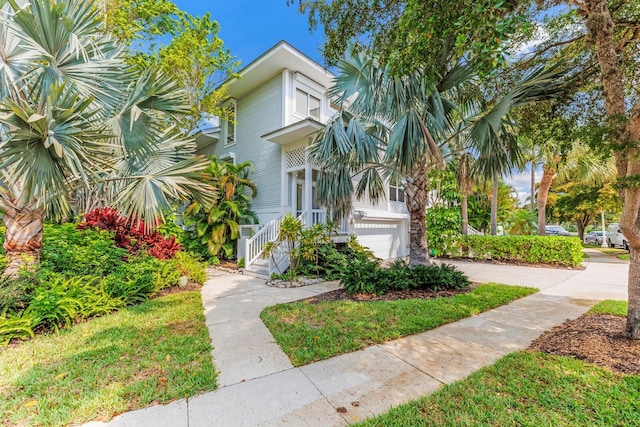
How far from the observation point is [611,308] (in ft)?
15.9

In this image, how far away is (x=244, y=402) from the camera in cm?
249

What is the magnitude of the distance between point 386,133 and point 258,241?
5.38 metres

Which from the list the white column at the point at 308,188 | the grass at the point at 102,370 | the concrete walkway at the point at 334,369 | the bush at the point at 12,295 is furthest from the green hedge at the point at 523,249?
the bush at the point at 12,295

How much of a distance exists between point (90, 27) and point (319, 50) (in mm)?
4182

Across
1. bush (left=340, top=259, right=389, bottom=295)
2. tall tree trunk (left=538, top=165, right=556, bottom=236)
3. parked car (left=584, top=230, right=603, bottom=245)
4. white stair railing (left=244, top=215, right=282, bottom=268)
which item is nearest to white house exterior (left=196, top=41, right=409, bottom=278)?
white stair railing (left=244, top=215, right=282, bottom=268)

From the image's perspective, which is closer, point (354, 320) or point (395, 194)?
point (354, 320)

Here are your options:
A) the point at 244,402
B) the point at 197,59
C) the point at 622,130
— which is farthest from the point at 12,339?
the point at 197,59

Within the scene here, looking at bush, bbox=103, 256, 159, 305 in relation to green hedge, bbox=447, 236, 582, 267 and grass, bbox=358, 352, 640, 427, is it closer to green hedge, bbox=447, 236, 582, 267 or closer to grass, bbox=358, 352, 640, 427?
grass, bbox=358, 352, 640, 427

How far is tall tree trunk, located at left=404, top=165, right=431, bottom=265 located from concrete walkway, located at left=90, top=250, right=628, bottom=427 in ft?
6.83

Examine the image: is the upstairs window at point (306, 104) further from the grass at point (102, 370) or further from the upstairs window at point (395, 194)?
the grass at point (102, 370)

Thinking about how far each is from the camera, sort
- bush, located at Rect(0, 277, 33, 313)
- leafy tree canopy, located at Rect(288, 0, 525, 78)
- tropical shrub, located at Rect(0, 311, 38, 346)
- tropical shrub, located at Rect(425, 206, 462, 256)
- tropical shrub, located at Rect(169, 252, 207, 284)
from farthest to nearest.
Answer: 1. tropical shrub, located at Rect(425, 206, 462, 256)
2. tropical shrub, located at Rect(169, 252, 207, 284)
3. bush, located at Rect(0, 277, 33, 313)
4. tropical shrub, located at Rect(0, 311, 38, 346)
5. leafy tree canopy, located at Rect(288, 0, 525, 78)

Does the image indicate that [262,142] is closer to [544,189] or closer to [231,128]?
[231,128]

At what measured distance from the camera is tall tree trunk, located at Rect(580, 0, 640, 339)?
A: 3158 millimetres

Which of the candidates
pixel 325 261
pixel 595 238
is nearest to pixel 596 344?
pixel 325 261
